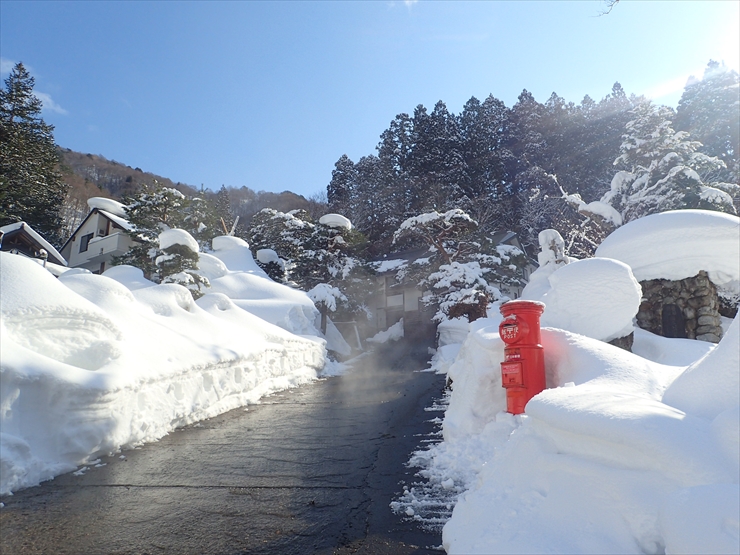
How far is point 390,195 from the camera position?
3691 cm

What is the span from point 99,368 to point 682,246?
993 cm

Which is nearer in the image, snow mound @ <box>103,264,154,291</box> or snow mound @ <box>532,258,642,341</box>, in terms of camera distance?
snow mound @ <box>532,258,642,341</box>

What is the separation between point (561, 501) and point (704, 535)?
0.75m

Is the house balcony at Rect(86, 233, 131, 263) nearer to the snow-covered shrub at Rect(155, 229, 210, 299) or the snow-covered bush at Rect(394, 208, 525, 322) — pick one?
the snow-covered shrub at Rect(155, 229, 210, 299)

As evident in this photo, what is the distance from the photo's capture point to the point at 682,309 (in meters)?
9.13

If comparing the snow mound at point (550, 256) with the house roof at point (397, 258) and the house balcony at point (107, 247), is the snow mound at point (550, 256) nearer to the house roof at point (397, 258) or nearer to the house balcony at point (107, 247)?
the house roof at point (397, 258)

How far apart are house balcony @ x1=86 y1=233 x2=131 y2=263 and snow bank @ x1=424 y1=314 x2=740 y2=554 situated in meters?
32.8

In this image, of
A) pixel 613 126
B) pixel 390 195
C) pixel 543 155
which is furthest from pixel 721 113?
pixel 390 195

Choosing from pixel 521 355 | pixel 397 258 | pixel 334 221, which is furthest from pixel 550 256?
pixel 397 258

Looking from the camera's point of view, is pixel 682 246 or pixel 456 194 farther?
pixel 456 194

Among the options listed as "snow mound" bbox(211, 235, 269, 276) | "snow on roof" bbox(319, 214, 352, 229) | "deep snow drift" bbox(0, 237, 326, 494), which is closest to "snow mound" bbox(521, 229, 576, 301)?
"deep snow drift" bbox(0, 237, 326, 494)

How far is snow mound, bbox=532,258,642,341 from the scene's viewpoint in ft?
22.1

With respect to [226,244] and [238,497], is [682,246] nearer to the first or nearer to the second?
[238,497]

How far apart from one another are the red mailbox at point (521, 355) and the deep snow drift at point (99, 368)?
4.66m
